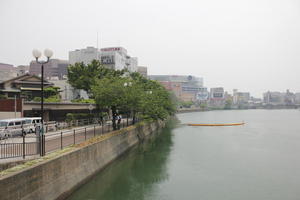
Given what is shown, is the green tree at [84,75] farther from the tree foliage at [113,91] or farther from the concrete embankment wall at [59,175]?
the concrete embankment wall at [59,175]

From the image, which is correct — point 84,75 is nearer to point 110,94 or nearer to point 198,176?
point 110,94

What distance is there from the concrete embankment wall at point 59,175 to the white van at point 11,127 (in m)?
6.42

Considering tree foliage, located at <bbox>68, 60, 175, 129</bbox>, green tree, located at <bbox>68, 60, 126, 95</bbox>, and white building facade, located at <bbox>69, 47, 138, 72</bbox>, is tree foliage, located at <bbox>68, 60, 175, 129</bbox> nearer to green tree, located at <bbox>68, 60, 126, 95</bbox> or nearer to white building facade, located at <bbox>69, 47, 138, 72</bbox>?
green tree, located at <bbox>68, 60, 126, 95</bbox>

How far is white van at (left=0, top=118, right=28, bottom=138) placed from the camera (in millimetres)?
20234

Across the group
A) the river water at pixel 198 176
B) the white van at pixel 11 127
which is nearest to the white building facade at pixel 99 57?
the river water at pixel 198 176

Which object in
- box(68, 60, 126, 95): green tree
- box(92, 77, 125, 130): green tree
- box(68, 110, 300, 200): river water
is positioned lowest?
Result: box(68, 110, 300, 200): river water

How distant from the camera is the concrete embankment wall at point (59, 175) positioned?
1097 cm

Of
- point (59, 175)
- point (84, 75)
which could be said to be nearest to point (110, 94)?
point (59, 175)

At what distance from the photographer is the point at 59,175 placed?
14.6 m

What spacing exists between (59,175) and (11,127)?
10.6m

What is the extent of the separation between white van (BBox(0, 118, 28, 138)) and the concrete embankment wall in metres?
6.42

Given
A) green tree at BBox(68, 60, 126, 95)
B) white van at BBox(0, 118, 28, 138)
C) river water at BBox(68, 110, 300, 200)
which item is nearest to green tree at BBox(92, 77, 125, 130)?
river water at BBox(68, 110, 300, 200)

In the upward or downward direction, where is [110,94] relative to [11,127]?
upward

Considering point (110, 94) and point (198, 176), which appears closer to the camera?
point (198, 176)
